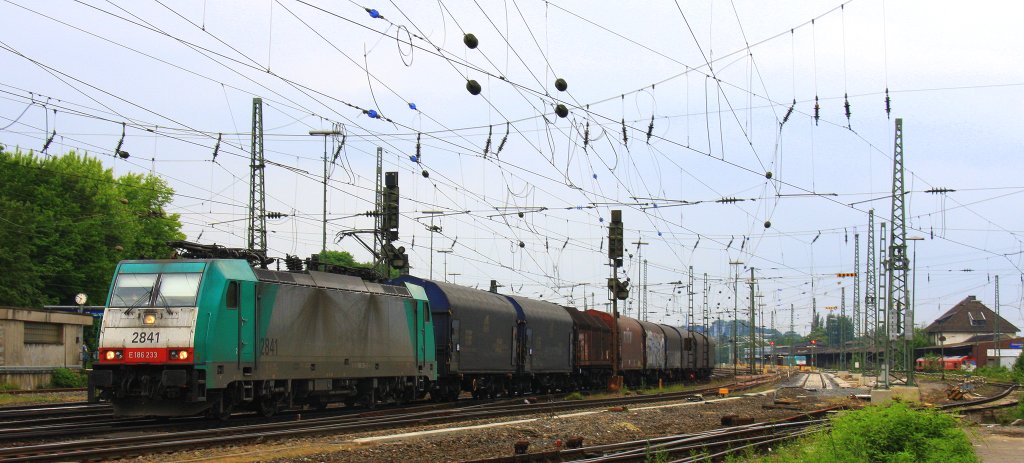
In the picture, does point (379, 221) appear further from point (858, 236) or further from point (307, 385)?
point (858, 236)

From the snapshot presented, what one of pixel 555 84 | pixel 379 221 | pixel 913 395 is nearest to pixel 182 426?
pixel 555 84

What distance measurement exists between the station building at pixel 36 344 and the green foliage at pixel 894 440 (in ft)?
93.5

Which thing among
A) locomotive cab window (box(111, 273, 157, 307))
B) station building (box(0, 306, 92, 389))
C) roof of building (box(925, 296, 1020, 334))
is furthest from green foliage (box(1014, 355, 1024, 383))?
roof of building (box(925, 296, 1020, 334))

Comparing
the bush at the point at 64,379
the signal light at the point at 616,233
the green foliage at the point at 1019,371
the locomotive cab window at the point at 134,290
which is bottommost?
the green foliage at the point at 1019,371

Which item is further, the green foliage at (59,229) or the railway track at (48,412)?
the green foliage at (59,229)

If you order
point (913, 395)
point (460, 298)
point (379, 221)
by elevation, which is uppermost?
point (379, 221)

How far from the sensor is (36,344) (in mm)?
37688

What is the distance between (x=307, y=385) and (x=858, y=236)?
56591 mm

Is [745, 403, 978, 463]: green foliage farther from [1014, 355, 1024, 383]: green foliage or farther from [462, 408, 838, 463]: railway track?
[1014, 355, 1024, 383]: green foliage

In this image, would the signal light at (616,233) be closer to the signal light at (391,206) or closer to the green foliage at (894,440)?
the signal light at (391,206)

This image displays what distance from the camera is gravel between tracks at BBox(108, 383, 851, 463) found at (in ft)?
51.6

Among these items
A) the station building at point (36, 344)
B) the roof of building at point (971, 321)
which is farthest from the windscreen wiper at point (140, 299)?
the roof of building at point (971, 321)

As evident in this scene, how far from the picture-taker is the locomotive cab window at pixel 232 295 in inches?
796

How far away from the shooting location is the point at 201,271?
20.0 metres
